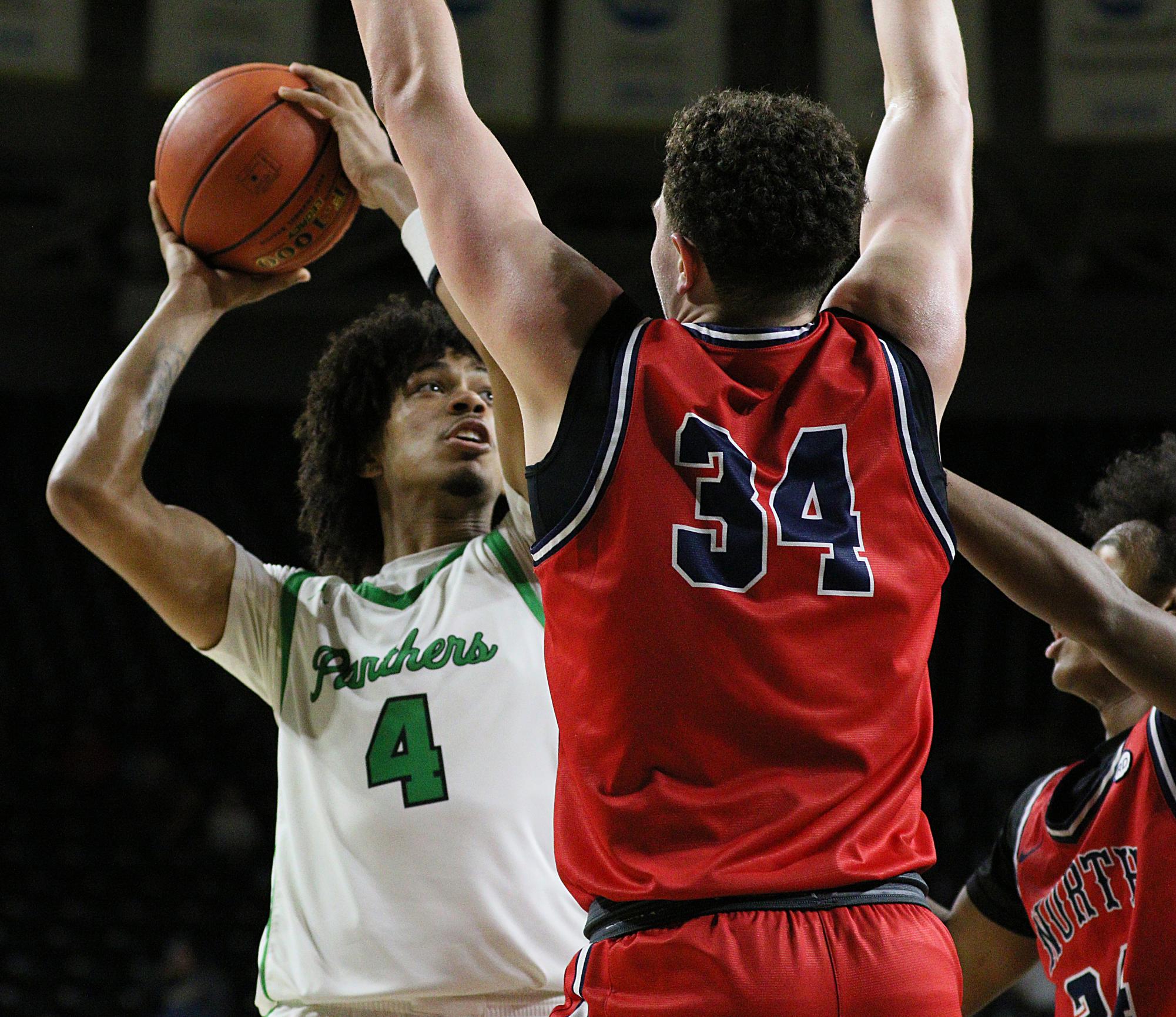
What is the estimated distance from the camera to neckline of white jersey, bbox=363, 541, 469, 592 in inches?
120

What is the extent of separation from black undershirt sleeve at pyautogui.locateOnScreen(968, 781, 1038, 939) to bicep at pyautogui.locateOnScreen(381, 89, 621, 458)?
206 cm

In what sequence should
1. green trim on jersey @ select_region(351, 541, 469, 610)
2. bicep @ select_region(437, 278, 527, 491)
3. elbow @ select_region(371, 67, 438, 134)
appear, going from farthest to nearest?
green trim on jersey @ select_region(351, 541, 469, 610) → bicep @ select_region(437, 278, 527, 491) → elbow @ select_region(371, 67, 438, 134)

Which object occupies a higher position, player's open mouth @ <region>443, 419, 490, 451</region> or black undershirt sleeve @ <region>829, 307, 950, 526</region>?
black undershirt sleeve @ <region>829, 307, 950, 526</region>

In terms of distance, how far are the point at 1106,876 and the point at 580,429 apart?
1.83 metres

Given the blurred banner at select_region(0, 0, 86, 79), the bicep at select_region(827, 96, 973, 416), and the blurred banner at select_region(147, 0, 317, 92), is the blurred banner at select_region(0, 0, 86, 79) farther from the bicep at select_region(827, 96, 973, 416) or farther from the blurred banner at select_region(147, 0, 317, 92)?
the bicep at select_region(827, 96, 973, 416)

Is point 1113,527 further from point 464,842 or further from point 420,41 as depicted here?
point 420,41

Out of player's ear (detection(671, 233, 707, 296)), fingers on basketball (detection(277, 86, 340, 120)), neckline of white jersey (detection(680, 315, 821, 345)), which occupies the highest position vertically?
fingers on basketball (detection(277, 86, 340, 120))

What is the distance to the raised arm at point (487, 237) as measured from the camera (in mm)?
1701

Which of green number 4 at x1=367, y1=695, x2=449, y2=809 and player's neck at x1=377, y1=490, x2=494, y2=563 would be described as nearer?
green number 4 at x1=367, y1=695, x2=449, y2=809

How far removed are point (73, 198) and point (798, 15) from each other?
5701mm

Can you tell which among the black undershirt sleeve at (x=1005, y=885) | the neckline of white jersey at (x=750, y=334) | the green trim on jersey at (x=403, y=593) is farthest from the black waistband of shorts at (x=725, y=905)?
the black undershirt sleeve at (x=1005, y=885)

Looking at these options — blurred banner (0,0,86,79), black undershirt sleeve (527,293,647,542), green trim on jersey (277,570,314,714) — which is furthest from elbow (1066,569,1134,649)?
blurred banner (0,0,86,79)

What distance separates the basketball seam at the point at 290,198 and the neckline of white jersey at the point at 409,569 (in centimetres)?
78

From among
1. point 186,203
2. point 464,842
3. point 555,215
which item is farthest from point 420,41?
point 555,215
